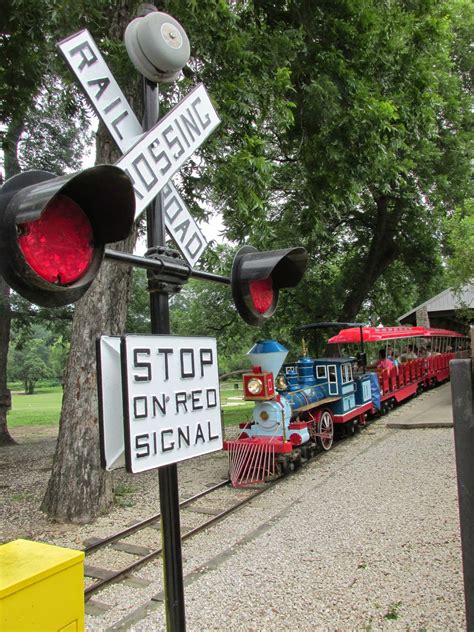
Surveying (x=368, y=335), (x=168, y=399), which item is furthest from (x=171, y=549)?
(x=368, y=335)

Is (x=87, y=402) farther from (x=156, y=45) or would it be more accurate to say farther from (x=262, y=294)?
(x=156, y=45)

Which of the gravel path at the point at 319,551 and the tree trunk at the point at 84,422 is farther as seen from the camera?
the tree trunk at the point at 84,422

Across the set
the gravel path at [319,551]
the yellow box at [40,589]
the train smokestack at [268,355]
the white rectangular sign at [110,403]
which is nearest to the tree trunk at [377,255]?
the gravel path at [319,551]

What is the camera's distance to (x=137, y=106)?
703cm

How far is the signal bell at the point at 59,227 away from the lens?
1.27 m

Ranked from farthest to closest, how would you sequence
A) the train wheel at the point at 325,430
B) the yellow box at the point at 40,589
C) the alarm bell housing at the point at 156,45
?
the train wheel at the point at 325,430
the alarm bell housing at the point at 156,45
the yellow box at the point at 40,589

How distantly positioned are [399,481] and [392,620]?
4079 mm

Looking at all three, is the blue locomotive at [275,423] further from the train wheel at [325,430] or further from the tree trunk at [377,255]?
the tree trunk at [377,255]

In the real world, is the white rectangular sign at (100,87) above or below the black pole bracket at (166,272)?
above

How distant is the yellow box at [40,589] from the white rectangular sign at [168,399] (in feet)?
2.11

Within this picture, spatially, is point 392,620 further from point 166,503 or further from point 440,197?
point 440,197

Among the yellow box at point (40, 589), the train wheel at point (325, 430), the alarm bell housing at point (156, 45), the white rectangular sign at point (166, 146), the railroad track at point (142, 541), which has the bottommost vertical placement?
the railroad track at point (142, 541)

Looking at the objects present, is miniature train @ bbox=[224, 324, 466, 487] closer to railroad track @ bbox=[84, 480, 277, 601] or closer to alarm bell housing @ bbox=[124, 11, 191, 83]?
railroad track @ bbox=[84, 480, 277, 601]

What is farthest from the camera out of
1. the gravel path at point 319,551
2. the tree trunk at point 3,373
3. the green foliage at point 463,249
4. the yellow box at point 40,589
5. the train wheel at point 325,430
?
the tree trunk at point 3,373
